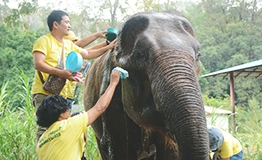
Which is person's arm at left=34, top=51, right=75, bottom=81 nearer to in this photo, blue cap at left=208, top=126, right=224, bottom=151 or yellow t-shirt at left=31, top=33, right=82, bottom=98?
yellow t-shirt at left=31, top=33, right=82, bottom=98

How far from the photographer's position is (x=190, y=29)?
2939 mm

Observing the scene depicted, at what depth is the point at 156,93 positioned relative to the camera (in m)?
2.45

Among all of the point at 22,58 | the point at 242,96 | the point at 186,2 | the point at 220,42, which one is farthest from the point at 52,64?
the point at 186,2

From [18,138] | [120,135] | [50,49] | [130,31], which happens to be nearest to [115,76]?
[130,31]

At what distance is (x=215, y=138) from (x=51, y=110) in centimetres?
199

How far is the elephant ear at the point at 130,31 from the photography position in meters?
2.83

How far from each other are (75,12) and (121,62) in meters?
33.4

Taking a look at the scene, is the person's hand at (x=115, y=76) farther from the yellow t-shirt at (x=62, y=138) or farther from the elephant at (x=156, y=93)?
the yellow t-shirt at (x=62, y=138)

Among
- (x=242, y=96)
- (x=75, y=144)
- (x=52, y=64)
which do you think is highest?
(x=52, y=64)

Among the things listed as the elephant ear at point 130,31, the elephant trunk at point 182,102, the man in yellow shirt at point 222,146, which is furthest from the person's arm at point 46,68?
the man in yellow shirt at point 222,146

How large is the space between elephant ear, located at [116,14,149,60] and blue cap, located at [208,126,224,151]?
169cm

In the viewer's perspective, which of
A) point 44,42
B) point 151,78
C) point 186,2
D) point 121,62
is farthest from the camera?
point 186,2

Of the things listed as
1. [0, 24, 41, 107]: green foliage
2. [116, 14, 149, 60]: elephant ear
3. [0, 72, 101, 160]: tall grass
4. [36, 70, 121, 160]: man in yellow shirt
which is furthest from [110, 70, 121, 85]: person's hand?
[0, 24, 41, 107]: green foliage

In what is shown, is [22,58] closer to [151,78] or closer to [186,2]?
[151,78]
